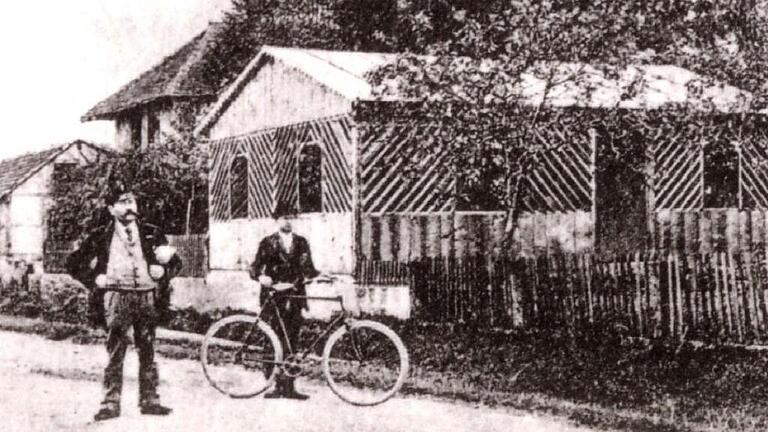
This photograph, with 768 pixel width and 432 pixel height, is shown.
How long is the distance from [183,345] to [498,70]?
6.11 meters

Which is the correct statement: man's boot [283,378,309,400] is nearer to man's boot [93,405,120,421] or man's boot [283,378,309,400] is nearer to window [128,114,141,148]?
man's boot [93,405,120,421]

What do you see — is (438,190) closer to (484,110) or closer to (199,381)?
(484,110)

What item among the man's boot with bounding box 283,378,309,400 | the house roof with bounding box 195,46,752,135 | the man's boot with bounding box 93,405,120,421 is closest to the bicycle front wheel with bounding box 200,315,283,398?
the man's boot with bounding box 283,378,309,400

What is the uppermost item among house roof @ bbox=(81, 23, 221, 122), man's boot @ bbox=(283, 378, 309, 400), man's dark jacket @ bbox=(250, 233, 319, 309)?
house roof @ bbox=(81, 23, 221, 122)

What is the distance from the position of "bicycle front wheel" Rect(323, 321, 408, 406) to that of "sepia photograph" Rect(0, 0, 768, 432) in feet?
0.09

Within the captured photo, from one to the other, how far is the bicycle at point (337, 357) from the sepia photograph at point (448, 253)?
3 centimetres

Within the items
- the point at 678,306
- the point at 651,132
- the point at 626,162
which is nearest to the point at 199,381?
the point at 678,306

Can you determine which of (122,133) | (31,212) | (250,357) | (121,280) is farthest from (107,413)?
(122,133)

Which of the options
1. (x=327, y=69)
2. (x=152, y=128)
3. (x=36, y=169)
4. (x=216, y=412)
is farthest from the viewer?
(x=152, y=128)

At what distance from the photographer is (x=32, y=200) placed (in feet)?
132

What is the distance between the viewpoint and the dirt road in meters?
9.71

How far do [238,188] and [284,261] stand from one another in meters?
14.0

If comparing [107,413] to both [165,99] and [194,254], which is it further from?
[165,99]

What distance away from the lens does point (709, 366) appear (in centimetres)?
1273
